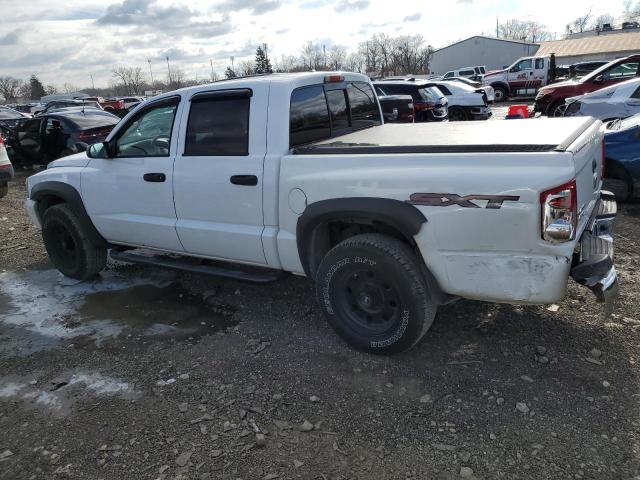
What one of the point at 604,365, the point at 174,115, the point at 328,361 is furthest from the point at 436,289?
the point at 174,115

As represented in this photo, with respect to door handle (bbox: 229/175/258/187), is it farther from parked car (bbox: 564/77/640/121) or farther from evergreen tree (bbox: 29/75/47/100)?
evergreen tree (bbox: 29/75/47/100)

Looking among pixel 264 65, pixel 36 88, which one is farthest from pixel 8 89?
pixel 264 65

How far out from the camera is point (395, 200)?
3162 mm

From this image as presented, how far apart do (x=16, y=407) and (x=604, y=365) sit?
12.6 feet

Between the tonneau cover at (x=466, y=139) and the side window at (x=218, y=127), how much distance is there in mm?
540

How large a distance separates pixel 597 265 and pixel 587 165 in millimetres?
666

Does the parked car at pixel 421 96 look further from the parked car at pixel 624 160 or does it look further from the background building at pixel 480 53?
the background building at pixel 480 53

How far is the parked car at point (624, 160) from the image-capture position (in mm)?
6547

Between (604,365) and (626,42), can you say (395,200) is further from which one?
(626,42)

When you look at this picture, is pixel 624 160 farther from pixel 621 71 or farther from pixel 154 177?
pixel 621 71

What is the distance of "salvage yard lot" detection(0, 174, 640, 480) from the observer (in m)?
2.68

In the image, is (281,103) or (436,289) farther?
(281,103)

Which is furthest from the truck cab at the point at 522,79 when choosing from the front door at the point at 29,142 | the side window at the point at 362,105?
the side window at the point at 362,105

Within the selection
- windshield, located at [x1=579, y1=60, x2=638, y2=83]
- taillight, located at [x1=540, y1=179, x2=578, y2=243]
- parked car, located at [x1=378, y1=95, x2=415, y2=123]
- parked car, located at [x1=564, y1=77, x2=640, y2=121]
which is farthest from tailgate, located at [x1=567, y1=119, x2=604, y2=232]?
windshield, located at [x1=579, y1=60, x2=638, y2=83]
